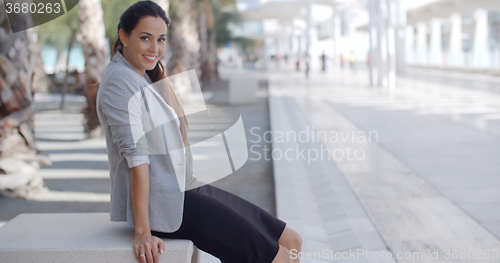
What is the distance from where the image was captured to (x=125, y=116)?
1958 millimetres

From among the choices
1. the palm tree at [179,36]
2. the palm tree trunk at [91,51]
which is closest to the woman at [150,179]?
the palm tree trunk at [91,51]

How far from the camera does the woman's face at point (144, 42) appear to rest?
2.11 m

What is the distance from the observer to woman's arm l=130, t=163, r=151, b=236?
1994mm

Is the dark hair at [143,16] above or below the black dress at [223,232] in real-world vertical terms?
above

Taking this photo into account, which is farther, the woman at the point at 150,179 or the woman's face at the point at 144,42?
the woman's face at the point at 144,42

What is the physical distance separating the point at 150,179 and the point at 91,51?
23.1ft

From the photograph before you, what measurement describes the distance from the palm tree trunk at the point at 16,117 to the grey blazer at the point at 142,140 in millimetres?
3032

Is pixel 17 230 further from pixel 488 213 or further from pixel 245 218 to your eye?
pixel 488 213

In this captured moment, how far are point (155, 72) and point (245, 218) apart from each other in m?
0.85

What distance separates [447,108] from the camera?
37.4 feet

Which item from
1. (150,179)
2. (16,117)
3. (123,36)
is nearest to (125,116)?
(150,179)

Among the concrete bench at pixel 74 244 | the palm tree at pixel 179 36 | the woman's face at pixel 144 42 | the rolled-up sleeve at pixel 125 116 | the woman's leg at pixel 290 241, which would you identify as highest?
the palm tree at pixel 179 36

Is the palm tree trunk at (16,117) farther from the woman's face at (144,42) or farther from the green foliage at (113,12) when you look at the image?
the green foliage at (113,12)

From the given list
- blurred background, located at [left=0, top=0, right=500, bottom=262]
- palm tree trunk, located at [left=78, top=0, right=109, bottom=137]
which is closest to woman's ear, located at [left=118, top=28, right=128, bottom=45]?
blurred background, located at [left=0, top=0, right=500, bottom=262]
